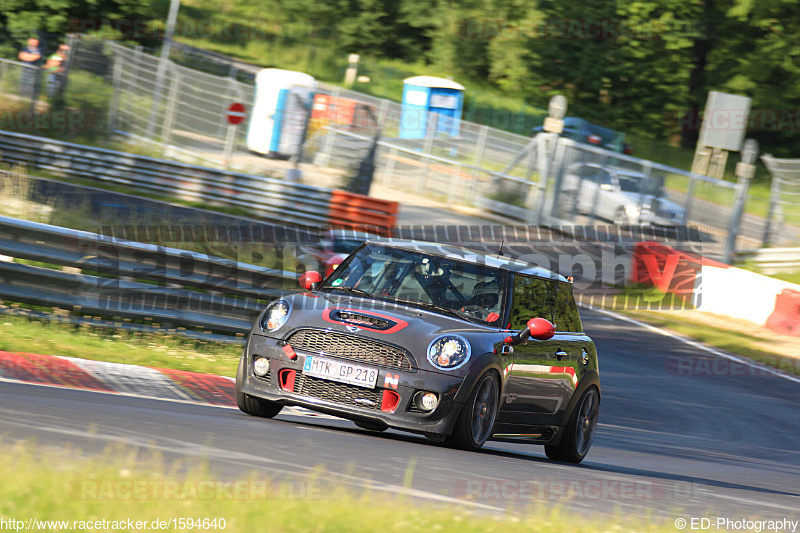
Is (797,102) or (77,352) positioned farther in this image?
(797,102)

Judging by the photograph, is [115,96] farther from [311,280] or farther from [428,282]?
[428,282]

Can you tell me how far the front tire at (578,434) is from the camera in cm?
905

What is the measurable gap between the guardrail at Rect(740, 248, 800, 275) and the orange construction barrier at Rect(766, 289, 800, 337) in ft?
11.8

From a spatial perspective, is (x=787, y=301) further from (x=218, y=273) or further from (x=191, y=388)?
(x=191, y=388)

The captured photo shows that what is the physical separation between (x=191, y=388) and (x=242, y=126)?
1579 centimetres

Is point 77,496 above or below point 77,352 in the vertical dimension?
above

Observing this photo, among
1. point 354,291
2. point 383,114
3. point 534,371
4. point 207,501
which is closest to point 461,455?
point 534,371

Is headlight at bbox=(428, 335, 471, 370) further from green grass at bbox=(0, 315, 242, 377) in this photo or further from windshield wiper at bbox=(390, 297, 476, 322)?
green grass at bbox=(0, 315, 242, 377)

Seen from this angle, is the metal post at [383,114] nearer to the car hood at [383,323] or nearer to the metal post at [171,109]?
the metal post at [171,109]

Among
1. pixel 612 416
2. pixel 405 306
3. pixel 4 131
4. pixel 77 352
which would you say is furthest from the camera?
pixel 4 131

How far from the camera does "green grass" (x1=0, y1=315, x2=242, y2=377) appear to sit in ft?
33.1

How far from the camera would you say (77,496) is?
12.9 ft

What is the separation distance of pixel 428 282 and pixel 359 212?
1323 cm

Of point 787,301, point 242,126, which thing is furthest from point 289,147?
point 787,301
